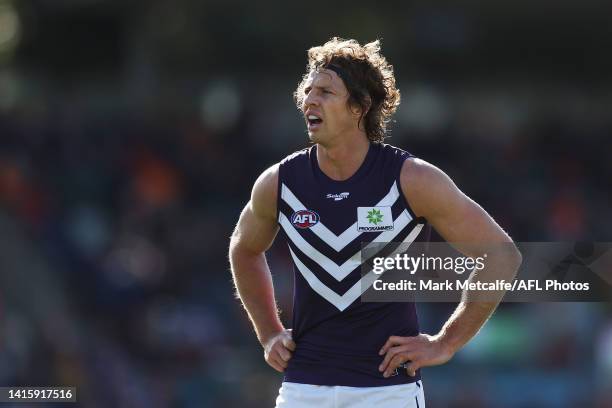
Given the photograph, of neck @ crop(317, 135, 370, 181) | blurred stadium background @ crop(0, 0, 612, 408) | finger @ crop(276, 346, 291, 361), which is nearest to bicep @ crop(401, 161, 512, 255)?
neck @ crop(317, 135, 370, 181)

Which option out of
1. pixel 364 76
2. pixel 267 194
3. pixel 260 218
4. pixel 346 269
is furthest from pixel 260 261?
pixel 364 76

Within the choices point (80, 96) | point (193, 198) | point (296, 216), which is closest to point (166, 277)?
point (193, 198)

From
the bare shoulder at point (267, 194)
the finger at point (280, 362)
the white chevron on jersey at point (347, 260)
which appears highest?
the bare shoulder at point (267, 194)

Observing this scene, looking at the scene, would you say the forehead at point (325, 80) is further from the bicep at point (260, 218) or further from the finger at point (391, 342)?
the finger at point (391, 342)

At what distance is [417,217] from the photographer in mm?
5578

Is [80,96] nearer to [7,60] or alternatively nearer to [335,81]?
[7,60]

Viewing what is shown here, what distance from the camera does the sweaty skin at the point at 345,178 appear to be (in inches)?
217

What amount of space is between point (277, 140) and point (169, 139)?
158cm

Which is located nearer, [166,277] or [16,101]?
[166,277]

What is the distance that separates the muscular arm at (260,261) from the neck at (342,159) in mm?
259

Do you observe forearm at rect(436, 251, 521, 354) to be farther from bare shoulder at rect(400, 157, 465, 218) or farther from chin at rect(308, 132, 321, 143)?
chin at rect(308, 132, 321, 143)

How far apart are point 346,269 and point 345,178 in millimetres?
442

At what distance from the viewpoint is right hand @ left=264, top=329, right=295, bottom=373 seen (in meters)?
5.74

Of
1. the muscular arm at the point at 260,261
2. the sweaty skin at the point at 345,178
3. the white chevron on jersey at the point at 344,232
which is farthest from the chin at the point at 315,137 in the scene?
the white chevron on jersey at the point at 344,232
